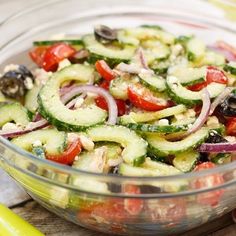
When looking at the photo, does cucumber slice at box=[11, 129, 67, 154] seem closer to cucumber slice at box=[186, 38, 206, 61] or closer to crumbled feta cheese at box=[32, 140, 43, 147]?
crumbled feta cheese at box=[32, 140, 43, 147]

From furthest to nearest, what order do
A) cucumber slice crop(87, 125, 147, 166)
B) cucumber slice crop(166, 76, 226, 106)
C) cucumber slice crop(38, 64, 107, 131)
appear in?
cucumber slice crop(166, 76, 226, 106)
cucumber slice crop(38, 64, 107, 131)
cucumber slice crop(87, 125, 147, 166)

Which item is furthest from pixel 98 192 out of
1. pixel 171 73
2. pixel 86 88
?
pixel 171 73

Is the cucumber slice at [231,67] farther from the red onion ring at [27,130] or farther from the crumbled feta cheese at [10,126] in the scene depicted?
the crumbled feta cheese at [10,126]

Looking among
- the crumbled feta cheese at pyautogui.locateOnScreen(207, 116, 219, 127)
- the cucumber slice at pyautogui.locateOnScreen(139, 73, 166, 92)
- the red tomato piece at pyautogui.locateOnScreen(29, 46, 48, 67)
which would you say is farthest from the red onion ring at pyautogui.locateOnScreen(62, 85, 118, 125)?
the red tomato piece at pyautogui.locateOnScreen(29, 46, 48, 67)

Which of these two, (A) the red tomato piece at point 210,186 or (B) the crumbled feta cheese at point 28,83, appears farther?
(B) the crumbled feta cheese at point 28,83

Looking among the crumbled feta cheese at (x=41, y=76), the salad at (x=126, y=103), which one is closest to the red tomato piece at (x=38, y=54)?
the salad at (x=126, y=103)

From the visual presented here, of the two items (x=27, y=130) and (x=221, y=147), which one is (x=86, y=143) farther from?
(x=221, y=147)
